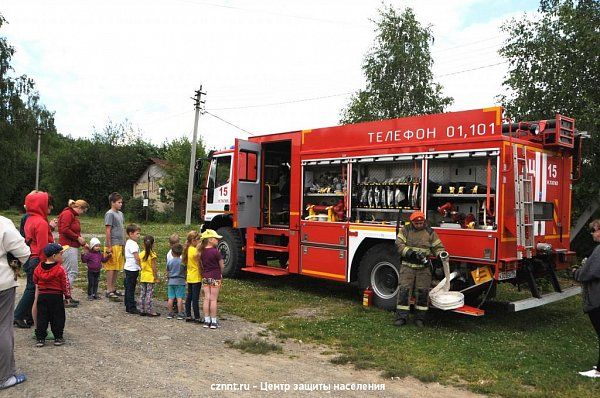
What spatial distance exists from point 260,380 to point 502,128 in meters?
4.96

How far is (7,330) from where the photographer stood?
4695 mm

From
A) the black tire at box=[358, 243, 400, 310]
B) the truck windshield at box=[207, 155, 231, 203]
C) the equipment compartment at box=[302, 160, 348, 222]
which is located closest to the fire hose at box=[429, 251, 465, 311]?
the black tire at box=[358, 243, 400, 310]

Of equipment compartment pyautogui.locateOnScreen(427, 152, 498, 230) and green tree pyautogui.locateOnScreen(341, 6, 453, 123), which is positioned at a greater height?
green tree pyautogui.locateOnScreen(341, 6, 453, 123)

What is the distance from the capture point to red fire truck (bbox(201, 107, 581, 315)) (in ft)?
23.6

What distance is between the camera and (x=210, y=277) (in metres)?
7.11

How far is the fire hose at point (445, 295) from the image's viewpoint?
7102 millimetres

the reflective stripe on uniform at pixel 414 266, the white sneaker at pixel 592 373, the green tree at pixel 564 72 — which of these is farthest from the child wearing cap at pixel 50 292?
the green tree at pixel 564 72

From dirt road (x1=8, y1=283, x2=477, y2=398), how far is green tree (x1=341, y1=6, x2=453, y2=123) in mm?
16916

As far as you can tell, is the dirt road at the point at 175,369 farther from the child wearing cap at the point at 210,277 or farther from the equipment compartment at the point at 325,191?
the equipment compartment at the point at 325,191

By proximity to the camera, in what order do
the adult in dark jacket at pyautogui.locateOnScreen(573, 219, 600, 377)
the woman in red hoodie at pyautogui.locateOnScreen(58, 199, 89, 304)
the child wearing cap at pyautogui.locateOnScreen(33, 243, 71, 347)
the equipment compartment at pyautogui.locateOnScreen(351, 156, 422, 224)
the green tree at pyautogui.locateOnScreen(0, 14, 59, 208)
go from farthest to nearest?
the green tree at pyautogui.locateOnScreen(0, 14, 59, 208) < the equipment compartment at pyautogui.locateOnScreen(351, 156, 422, 224) < the woman in red hoodie at pyautogui.locateOnScreen(58, 199, 89, 304) < the child wearing cap at pyautogui.locateOnScreen(33, 243, 71, 347) < the adult in dark jacket at pyautogui.locateOnScreen(573, 219, 600, 377)

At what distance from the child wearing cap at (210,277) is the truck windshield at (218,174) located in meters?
4.51

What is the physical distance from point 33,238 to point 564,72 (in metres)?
12.4

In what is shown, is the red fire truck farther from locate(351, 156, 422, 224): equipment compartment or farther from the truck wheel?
the truck wheel

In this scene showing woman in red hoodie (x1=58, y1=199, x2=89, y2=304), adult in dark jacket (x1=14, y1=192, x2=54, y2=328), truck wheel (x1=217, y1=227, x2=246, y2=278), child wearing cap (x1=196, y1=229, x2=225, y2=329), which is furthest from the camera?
truck wheel (x1=217, y1=227, x2=246, y2=278)
